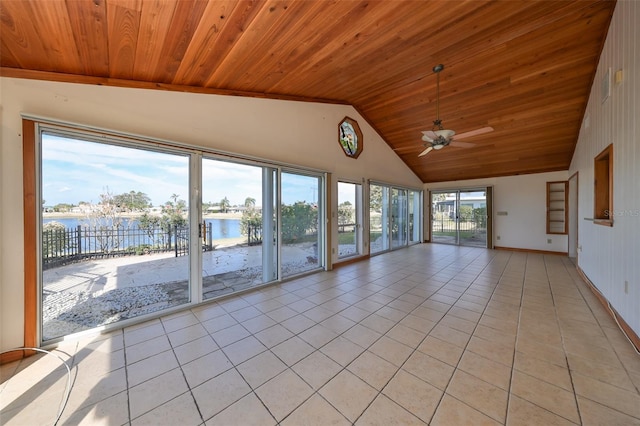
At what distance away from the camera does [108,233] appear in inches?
102

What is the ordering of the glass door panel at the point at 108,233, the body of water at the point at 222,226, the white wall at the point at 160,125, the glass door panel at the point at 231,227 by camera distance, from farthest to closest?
the glass door panel at the point at 231,227 → the body of water at the point at 222,226 → the glass door panel at the point at 108,233 → the white wall at the point at 160,125

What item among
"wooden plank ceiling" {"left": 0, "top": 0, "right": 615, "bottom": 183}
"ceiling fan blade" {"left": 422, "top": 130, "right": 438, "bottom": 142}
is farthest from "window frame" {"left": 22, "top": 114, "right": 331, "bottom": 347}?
"ceiling fan blade" {"left": 422, "top": 130, "right": 438, "bottom": 142}

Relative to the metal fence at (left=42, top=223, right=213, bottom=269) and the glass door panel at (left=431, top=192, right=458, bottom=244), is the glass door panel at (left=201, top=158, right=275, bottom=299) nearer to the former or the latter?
the metal fence at (left=42, top=223, right=213, bottom=269)

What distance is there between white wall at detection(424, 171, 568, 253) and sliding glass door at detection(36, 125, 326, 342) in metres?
6.93

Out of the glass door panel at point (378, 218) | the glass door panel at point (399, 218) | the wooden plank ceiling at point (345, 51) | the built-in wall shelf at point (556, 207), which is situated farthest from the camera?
the glass door panel at point (399, 218)

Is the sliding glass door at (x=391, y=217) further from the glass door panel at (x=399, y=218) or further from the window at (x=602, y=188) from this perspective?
the window at (x=602, y=188)

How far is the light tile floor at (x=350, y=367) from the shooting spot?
57.4 inches

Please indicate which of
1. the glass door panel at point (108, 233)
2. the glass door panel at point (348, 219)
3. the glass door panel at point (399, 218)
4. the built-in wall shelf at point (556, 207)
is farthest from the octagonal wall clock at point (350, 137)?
the built-in wall shelf at point (556, 207)

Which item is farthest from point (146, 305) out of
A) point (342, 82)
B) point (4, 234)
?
point (342, 82)

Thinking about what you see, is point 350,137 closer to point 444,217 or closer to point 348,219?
point 348,219

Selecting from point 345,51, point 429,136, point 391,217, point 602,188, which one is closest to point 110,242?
point 345,51

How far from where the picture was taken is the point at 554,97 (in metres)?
4.17

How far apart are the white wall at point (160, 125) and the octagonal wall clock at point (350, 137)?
0.14 metres

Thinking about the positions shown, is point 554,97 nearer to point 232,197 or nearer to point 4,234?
point 232,197
